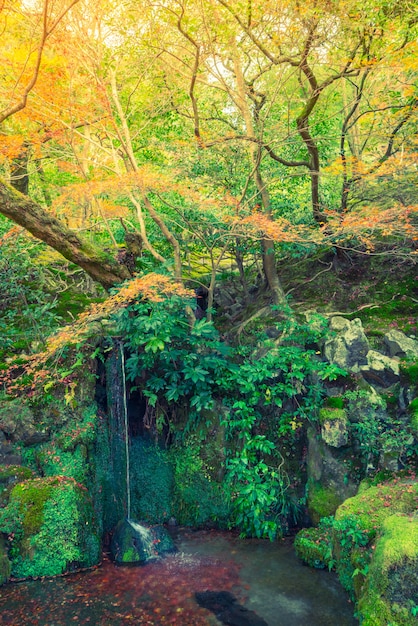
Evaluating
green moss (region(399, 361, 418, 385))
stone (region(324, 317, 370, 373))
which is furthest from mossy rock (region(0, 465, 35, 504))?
green moss (region(399, 361, 418, 385))

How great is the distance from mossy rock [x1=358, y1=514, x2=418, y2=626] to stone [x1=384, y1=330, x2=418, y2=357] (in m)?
4.47

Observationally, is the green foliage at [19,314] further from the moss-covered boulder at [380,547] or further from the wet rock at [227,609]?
the moss-covered boulder at [380,547]

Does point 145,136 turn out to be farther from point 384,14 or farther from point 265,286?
point 384,14

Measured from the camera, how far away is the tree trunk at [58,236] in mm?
8586

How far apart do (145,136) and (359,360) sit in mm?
9213

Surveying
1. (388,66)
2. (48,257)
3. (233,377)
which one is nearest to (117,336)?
(233,377)

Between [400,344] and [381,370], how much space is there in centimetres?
88

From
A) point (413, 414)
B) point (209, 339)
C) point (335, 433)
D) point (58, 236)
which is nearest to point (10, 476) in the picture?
point (58, 236)

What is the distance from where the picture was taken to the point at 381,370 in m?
8.89

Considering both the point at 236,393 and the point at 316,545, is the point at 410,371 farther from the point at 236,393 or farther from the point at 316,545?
the point at 316,545

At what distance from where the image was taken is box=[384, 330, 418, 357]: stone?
9250 mm

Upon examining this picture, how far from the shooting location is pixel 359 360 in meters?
9.15

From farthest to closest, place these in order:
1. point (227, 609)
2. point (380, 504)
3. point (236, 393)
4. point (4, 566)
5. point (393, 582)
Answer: point (236, 393)
point (4, 566)
point (380, 504)
point (227, 609)
point (393, 582)

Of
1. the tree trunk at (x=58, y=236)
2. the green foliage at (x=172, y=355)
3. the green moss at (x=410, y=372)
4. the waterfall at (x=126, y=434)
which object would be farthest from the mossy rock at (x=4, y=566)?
the green moss at (x=410, y=372)
